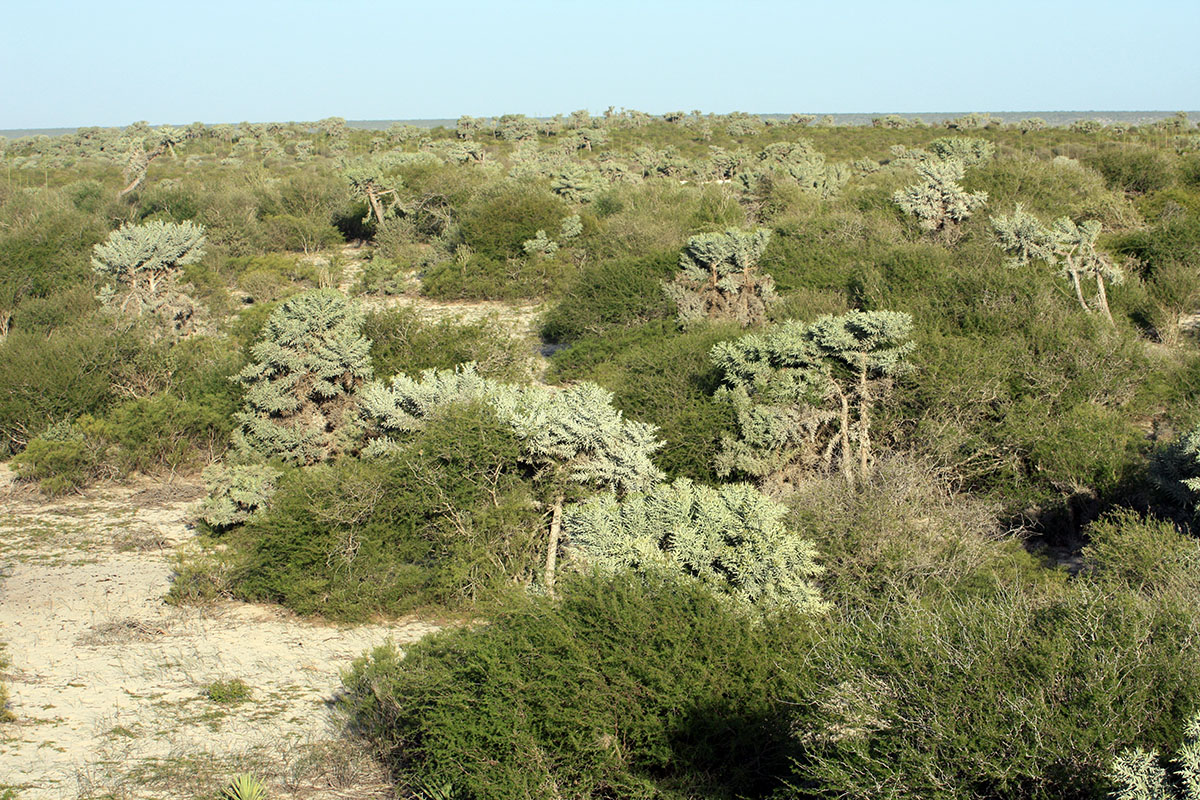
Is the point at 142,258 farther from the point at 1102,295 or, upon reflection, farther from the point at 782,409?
the point at 1102,295

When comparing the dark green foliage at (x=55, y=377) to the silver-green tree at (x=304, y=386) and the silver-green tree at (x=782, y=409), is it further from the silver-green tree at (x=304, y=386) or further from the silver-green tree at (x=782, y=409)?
the silver-green tree at (x=782, y=409)

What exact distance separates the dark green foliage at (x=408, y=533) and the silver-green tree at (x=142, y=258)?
32.9 ft

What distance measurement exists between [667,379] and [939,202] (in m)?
10.3

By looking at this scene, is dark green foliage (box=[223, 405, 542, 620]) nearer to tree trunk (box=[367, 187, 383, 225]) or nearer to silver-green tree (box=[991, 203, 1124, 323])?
silver-green tree (box=[991, 203, 1124, 323])

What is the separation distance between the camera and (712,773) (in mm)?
6180

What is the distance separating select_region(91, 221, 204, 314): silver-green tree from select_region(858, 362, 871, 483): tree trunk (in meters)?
13.4

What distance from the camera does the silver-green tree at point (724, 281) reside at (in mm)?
17656

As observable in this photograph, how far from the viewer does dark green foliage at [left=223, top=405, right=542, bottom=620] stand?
987cm

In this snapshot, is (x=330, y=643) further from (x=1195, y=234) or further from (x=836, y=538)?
(x=1195, y=234)

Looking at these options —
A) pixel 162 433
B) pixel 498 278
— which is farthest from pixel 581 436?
pixel 498 278

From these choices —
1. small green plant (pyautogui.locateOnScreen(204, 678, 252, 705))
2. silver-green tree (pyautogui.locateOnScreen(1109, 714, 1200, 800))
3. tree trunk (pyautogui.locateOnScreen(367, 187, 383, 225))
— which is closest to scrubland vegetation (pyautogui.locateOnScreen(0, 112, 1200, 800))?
silver-green tree (pyautogui.locateOnScreen(1109, 714, 1200, 800))

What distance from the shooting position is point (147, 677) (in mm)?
8445

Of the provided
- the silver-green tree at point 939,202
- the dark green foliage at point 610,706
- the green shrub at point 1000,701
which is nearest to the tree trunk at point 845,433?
the dark green foliage at point 610,706

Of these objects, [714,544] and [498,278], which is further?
[498,278]
